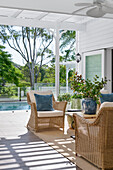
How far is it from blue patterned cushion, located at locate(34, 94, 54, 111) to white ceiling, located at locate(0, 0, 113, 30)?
195 cm

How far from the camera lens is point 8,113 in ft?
31.0

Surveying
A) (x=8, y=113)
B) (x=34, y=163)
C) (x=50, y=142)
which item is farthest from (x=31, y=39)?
(x=34, y=163)

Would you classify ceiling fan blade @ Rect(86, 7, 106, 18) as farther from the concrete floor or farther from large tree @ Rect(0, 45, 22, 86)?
large tree @ Rect(0, 45, 22, 86)

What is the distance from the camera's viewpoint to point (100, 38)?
9.09 m

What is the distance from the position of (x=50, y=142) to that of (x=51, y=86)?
20.1 ft

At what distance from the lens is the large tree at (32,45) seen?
1800cm

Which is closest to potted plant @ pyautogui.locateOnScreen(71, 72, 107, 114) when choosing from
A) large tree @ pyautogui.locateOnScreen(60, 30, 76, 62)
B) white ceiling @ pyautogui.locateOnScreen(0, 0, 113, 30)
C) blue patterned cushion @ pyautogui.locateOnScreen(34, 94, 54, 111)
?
blue patterned cushion @ pyautogui.locateOnScreen(34, 94, 54, 111)

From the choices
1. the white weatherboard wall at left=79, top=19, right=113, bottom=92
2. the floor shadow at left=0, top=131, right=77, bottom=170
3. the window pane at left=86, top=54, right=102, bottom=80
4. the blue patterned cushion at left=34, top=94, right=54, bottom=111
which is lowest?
the floor shadow at left=0, top=131, right=77, bottom=170

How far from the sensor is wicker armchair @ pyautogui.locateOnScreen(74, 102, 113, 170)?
342cm

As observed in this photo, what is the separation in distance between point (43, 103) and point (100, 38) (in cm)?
383

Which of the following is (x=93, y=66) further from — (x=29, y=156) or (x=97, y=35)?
(x=29, y=156)

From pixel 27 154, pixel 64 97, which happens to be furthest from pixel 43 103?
pixel 64 97

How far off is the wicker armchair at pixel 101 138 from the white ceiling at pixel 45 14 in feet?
10.1

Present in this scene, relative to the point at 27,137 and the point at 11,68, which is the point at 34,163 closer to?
the point at 27,137
